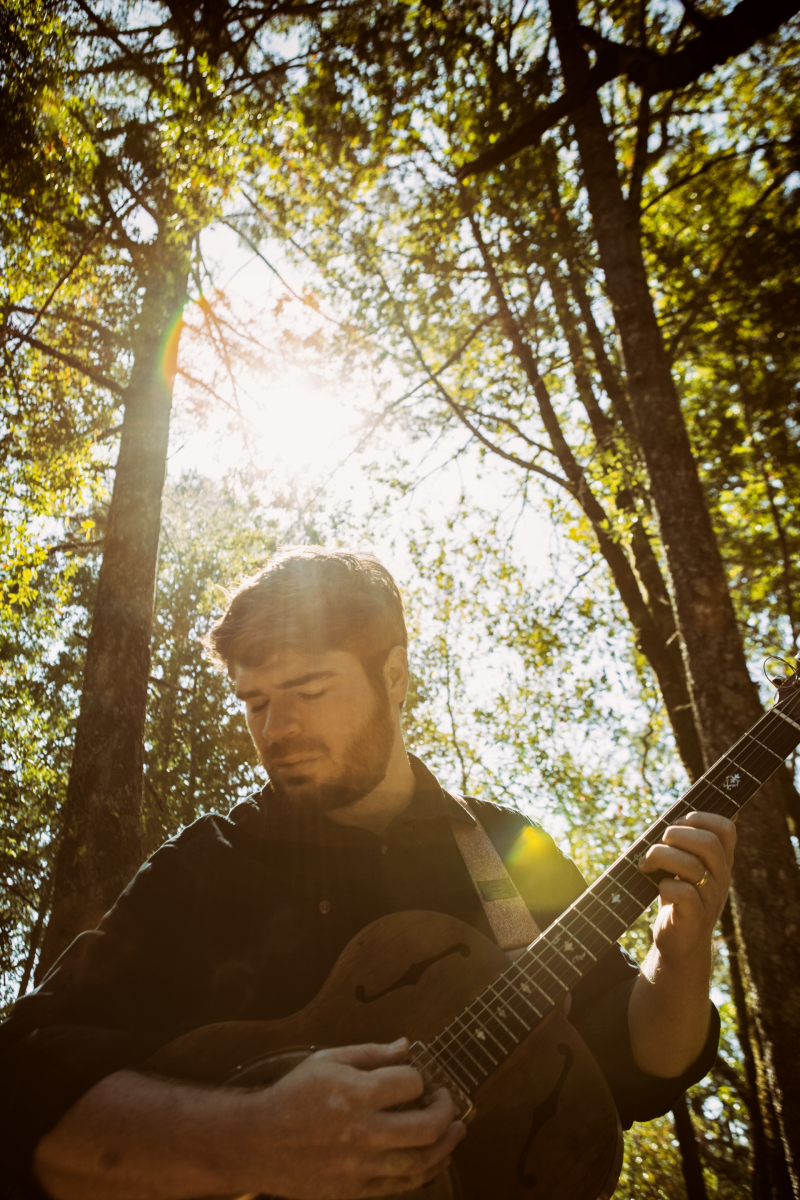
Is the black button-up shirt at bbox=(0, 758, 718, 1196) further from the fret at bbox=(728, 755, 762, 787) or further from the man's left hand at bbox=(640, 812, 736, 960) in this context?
the fret at bbox=(728, 755, 762, 787)

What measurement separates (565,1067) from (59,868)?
4162 mm

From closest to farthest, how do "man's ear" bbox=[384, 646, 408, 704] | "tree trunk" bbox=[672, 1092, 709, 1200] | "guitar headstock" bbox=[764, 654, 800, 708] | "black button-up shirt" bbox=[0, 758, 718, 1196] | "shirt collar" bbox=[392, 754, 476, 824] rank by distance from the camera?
"black button-up shirt" bbox=[0, 758, 718, 1196] < "guitar headstock" bbox=[764, 654, 800, 708] < "shirt collar" bbox=[392, 754, 476, 824] < "man's ear" bbox=[384, 646, 408, 704] < "tree trunk" bbox=[672, 1092, 709, 1200]

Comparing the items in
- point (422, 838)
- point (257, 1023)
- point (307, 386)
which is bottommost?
point (257, 1023)

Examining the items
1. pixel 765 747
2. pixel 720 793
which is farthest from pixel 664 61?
pixel 720 793

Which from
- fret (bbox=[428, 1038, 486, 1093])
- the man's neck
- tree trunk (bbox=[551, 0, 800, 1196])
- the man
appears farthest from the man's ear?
tree trunk (bbox=[551, 0, 800, 1196])

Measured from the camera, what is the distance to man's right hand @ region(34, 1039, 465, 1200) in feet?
3.88

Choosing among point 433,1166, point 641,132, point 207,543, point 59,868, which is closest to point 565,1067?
point 433,1166

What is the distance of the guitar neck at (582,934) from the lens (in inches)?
60.0

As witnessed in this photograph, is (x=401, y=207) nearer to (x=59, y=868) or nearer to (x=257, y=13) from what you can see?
(x=257, y=13)

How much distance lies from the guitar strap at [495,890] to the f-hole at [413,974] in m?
0.25

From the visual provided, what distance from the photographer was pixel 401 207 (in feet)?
26.0

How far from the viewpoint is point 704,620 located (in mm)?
4332

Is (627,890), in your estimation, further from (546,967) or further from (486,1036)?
(486,1036)

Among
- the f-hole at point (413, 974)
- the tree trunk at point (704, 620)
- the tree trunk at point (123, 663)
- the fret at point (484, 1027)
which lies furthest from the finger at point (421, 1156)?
the tree trunk at point (123, 663)
